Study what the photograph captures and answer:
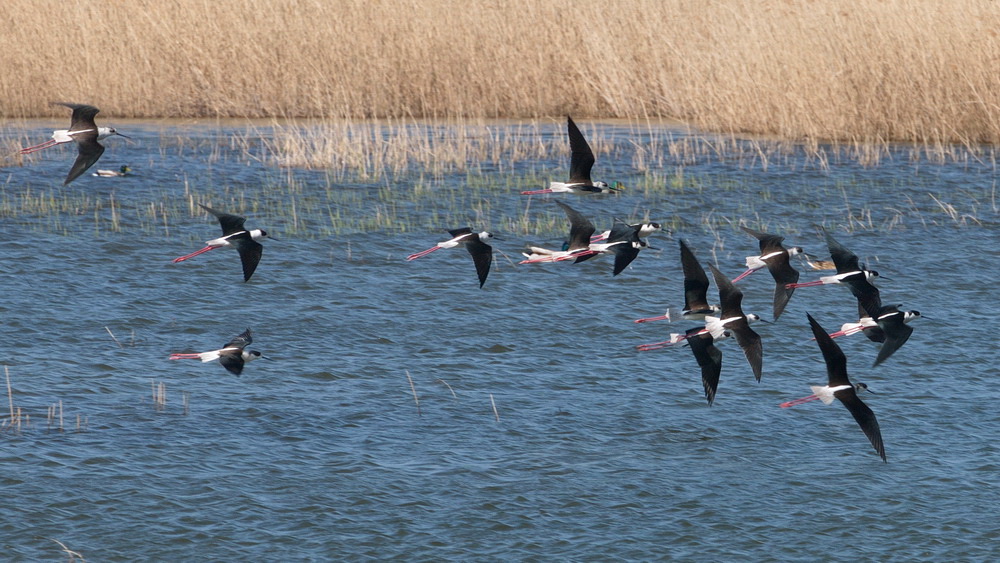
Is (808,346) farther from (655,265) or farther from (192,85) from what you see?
(192,85)

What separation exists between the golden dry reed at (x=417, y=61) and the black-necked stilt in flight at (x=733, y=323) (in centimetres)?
1060

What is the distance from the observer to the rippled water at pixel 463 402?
671 cm

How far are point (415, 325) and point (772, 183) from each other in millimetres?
6843

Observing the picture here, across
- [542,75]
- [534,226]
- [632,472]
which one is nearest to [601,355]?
[632,472]

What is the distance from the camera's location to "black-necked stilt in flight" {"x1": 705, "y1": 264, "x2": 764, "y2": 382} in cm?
713

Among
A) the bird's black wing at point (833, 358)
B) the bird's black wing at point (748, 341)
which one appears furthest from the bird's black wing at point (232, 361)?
the bird's black wing at point (833, 358)

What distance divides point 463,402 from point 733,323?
2.04 m

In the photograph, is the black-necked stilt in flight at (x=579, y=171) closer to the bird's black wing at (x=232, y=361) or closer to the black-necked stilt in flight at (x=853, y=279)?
the black-necked stilt in flight at (x=853, y=279)

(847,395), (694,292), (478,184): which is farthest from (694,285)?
(478,184)

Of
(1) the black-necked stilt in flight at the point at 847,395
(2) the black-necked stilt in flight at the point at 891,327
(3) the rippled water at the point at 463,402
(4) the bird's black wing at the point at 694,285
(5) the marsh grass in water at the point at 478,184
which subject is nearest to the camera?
(3) the rippled water at the point at 463,402

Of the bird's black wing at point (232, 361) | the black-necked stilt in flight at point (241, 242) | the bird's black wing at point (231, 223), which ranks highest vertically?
the bird's black wing at point (231, 223)

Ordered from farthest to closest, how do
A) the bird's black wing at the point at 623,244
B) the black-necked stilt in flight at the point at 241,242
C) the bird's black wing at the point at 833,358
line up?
the bird's black wing at the point at 623,244 → the black-necked stilt in flight at the point at 241,242 → the bird's black wing at the point at 833,358

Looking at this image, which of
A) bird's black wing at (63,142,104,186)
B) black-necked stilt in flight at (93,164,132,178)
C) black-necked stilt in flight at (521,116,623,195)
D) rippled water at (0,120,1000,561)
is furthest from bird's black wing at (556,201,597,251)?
black-necked stilt in flight at (93,164,132,178)

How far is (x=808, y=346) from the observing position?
984 centimetres
